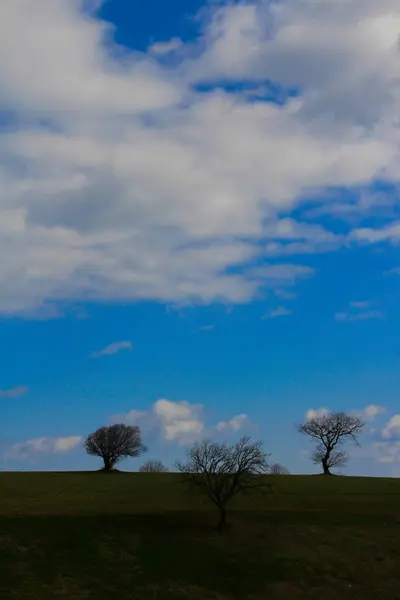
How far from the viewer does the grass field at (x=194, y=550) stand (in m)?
51.8

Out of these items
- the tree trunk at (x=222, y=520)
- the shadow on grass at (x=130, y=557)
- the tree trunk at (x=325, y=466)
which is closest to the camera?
the shadow on grass at (x=130, y=557)

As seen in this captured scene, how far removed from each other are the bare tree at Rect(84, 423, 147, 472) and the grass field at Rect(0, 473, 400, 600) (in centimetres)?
5491

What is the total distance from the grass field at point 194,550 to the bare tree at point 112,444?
180 ft

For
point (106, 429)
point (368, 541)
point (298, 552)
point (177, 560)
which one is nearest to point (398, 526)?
point (368, 541)

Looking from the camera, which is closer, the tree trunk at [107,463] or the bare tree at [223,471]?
the bare tree at [223,471]

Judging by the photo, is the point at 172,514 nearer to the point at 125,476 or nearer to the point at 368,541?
the point at 368,541

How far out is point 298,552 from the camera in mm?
60281

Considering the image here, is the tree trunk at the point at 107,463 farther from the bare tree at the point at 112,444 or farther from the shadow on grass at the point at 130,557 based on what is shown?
the shadow on grass at the point at 130,557

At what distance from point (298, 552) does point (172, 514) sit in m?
16.1

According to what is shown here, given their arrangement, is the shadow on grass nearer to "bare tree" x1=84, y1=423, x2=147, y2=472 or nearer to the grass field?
the grass field

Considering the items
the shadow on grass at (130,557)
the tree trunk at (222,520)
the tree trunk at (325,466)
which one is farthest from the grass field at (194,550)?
the tree trunk at (325,466)

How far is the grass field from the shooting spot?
51812 mm

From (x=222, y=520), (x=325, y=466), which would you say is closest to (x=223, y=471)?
(x=222, y=520)

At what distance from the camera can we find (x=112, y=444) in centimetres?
13925
